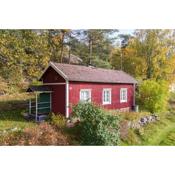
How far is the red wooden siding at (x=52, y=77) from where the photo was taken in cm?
791

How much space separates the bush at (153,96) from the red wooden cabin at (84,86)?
25 centimetres

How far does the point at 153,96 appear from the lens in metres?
8.32

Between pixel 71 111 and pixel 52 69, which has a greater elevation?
pixel 52 69

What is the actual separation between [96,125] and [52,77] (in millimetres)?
1675

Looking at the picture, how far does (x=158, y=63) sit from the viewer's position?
8188 millimetres

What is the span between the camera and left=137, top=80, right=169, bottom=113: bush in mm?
8172

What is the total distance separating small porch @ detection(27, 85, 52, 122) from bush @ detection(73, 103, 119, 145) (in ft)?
2.51

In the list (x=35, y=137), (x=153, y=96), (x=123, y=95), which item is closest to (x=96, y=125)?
(x=35, y=137)

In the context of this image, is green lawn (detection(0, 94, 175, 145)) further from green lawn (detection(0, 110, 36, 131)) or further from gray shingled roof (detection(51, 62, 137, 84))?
gray shingled roof (detection(51, 62, 137, 84))

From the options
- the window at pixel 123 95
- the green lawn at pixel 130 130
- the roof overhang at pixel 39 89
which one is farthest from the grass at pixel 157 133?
the roof overhang at pixel 39 89

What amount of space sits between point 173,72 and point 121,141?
2155mm

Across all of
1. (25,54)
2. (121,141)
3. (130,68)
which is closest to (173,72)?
(130,68)
